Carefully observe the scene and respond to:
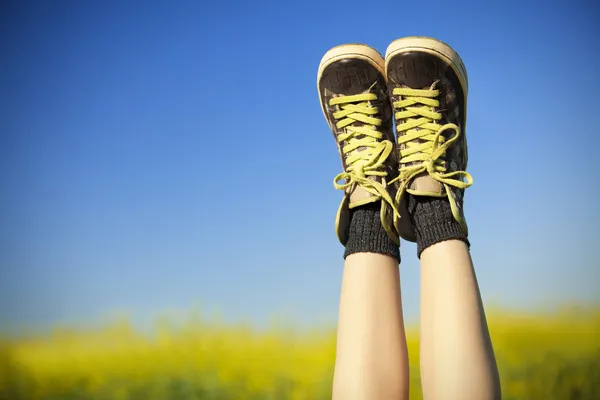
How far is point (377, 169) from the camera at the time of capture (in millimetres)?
1234

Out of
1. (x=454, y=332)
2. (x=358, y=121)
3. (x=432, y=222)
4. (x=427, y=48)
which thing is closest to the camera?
(x=454, y=332)

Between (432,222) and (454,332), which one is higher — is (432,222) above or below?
above

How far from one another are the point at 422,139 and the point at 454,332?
0.51 metres

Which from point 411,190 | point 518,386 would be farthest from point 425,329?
point 518,386

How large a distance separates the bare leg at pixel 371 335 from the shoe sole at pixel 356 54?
52 centimetres

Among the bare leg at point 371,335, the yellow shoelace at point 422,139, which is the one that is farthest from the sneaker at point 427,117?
the bare leg at point 371,335

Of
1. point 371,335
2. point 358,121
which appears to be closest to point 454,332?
point 371,335

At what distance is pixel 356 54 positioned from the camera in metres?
1.27

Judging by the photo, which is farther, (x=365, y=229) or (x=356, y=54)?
(x=356, y=54)

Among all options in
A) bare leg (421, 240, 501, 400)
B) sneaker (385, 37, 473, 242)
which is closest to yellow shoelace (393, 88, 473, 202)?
sneaker (385, 37, 473, 242)

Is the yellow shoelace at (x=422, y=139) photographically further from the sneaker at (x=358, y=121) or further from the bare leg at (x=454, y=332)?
the bare leg at (x=454, y=332)

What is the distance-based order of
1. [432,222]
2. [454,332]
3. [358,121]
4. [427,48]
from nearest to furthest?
[454,332]
[432,222]
[427,48]
[358,121]

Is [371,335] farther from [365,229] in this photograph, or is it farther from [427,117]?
[427,117]

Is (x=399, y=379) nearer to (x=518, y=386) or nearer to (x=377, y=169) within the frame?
(x=377, y=169)
